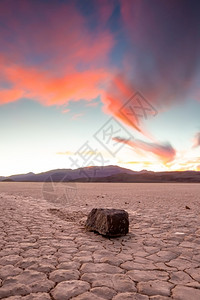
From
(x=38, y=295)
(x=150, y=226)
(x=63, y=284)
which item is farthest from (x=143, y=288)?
(x=150, y=226)

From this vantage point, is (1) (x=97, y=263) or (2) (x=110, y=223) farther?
(2) (x=110, y=223)

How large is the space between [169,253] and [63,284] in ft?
6.27

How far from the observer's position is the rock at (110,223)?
487 centimetres

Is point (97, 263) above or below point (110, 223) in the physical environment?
below

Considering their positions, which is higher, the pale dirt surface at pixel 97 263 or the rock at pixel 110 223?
the rock at pixel 110 223

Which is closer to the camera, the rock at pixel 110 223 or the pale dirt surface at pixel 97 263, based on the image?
the pale dirt surface at pixel 97 263

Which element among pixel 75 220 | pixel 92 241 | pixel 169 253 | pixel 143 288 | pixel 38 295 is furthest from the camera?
pixel 75 220

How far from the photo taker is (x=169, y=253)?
4020 millimetres

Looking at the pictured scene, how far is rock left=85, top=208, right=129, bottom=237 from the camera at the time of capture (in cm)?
487

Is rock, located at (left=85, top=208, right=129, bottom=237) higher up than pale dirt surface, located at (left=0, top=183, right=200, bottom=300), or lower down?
higher up

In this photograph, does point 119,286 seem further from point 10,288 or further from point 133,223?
point 133,223

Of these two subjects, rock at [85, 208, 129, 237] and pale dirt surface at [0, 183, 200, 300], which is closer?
pale dirt surface at [0, 183, 200, 300]

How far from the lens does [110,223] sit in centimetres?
488

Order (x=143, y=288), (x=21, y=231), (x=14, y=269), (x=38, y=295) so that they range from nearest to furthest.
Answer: (x=38, y=295), (x=143, y=288), (x=14, y=269), (x=21, y=231)
